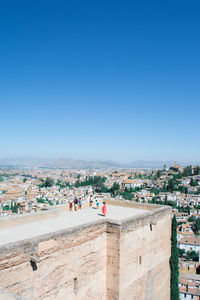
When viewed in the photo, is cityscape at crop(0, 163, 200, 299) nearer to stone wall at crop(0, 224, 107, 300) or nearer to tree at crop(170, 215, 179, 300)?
stone wall at crop(0, 224, 107, 300)

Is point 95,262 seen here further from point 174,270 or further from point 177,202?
point 177,202

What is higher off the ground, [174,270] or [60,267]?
[60,267]

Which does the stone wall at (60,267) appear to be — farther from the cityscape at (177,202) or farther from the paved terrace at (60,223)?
the cityscape at (177,202)

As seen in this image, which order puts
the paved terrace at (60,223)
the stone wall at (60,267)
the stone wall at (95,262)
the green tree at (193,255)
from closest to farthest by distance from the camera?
the stone wall at (60,267) < the stone wall at (95,262) < the paved terrace at (60,223) < the green tree at (193,255)

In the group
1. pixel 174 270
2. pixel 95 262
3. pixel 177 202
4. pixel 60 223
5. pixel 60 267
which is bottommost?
pixel 177 202

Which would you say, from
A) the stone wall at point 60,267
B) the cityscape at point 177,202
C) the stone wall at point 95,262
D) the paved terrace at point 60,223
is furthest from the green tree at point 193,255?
the stone wall at point 60,267

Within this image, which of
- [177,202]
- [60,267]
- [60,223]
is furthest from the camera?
[177,202]

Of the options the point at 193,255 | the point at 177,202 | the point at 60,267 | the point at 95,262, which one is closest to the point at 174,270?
the point at 95,262

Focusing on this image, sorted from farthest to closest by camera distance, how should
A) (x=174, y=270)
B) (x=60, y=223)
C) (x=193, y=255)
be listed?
(x=193, y=255)
(x=174, y=270)
(x=60, y=223)

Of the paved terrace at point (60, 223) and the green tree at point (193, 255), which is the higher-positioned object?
the paved terrace at point (60, 223)
